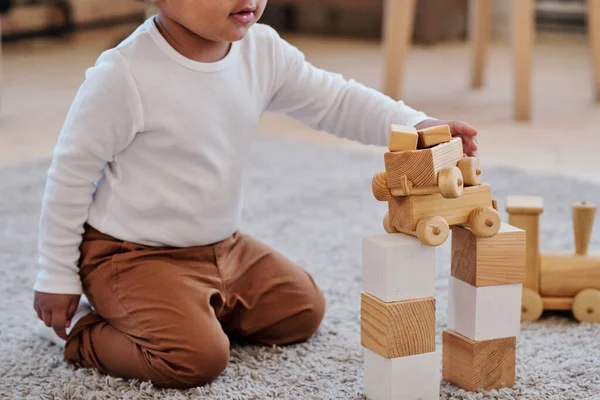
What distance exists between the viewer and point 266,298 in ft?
3.22

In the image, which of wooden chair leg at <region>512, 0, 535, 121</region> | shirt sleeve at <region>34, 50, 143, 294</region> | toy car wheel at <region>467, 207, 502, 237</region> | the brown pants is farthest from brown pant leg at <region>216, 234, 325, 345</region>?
wooden chair leg at <region>512, 0, 535, 121</region>

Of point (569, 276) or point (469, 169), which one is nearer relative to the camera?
point (469, 169)

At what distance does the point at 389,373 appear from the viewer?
797mm

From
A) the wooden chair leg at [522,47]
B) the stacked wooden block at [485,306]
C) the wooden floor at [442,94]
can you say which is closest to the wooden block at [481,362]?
the stacked wooden block at [485,306]

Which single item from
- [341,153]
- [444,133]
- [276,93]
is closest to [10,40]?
[341,153]

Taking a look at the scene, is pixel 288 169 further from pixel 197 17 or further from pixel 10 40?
pixel 10 40

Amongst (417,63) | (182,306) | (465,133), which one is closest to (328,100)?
(465,133)

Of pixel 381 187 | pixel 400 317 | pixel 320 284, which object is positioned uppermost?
pixel 381 187

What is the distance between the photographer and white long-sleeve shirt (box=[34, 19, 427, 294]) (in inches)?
34.5

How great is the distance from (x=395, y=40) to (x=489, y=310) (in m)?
1.40

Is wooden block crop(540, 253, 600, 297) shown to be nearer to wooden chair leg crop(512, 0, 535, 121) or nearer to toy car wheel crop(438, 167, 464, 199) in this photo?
toy car wheel crop(438, 167, 464, 199)

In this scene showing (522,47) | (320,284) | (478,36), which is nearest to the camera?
(320,284)

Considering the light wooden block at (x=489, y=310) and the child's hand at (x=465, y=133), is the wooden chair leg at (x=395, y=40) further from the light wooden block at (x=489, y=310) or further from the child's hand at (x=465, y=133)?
the light wooden block at (x=489, y=310)

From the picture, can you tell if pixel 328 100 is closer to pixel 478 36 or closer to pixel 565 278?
pixel 565 278
